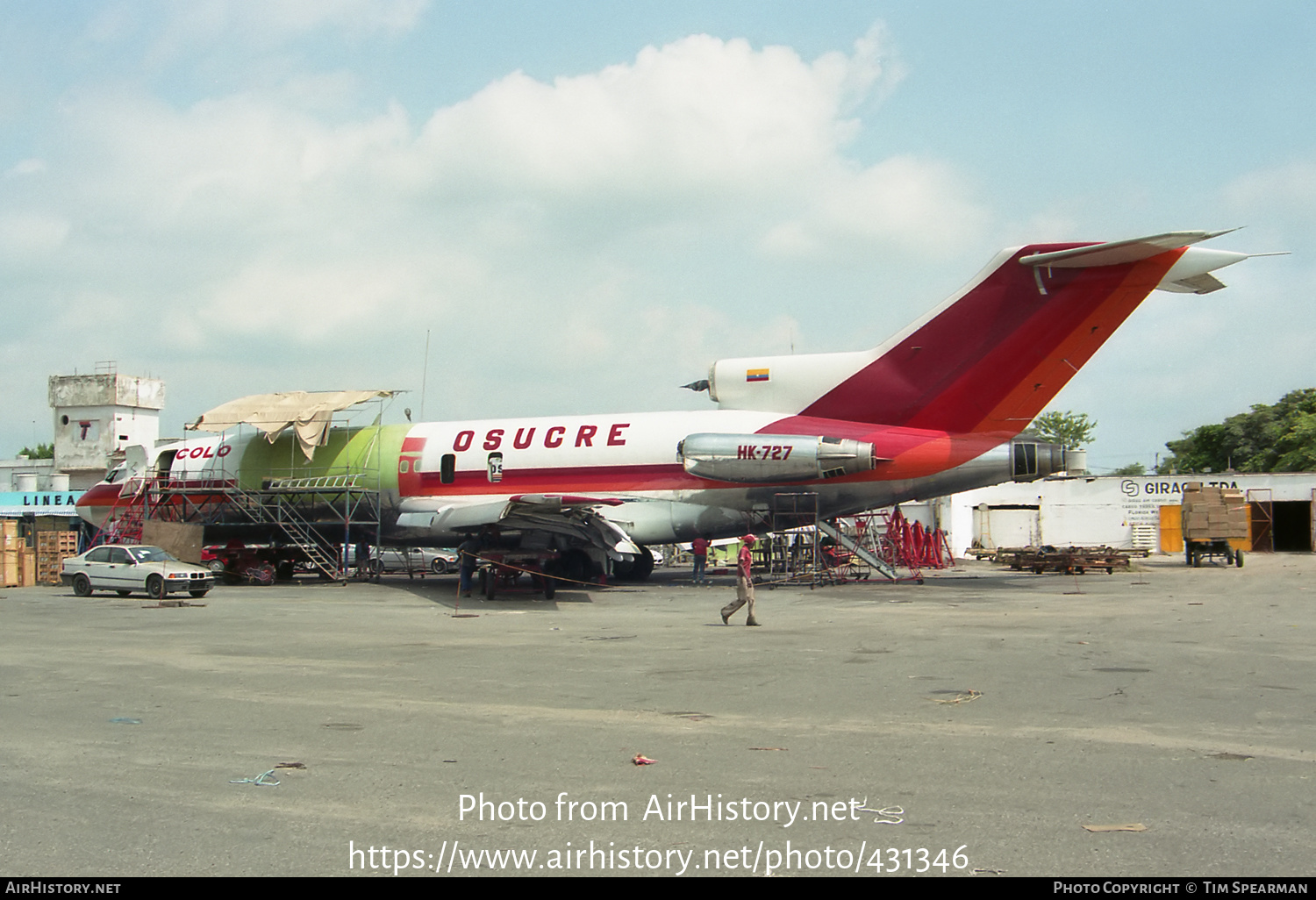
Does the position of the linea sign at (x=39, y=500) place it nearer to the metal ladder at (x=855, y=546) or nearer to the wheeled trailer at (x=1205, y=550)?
the metal ladder at (x=855, y=546)

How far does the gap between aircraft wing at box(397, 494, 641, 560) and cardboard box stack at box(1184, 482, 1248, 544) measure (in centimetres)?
2197

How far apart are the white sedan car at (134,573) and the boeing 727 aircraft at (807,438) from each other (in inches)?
203

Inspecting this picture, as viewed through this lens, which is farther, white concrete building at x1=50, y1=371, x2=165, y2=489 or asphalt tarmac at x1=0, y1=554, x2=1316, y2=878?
white concrete building at x1=50, y1=371, x2=165, y2=489

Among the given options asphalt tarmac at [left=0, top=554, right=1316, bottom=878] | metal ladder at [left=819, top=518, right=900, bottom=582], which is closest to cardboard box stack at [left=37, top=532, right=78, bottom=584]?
asphalt tarmac at [left=0, top=554, right=1316, bottom=878]

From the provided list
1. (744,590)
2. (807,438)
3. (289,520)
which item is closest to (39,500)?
(289,520)

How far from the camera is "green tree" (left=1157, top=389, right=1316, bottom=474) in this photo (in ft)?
212

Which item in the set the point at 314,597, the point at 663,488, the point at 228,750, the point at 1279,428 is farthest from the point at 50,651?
the point at 1279,428

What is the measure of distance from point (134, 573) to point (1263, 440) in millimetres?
80887

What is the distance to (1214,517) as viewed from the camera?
1451 inches

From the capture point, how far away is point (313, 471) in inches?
1230

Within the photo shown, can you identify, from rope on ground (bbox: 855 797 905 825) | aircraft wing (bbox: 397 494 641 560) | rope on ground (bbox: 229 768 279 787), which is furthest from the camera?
aircraft wing (bbox: 397 494 641 560)

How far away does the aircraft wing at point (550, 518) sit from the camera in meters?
23.9

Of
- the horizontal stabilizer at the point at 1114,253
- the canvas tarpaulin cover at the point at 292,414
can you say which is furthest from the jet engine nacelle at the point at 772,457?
the canvas tarpaulin cover at the point at 292,414

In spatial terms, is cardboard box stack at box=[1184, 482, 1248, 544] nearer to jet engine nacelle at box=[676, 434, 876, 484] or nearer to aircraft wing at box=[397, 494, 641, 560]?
jet engine nacelle at box=[676, 434, 876, 484]
